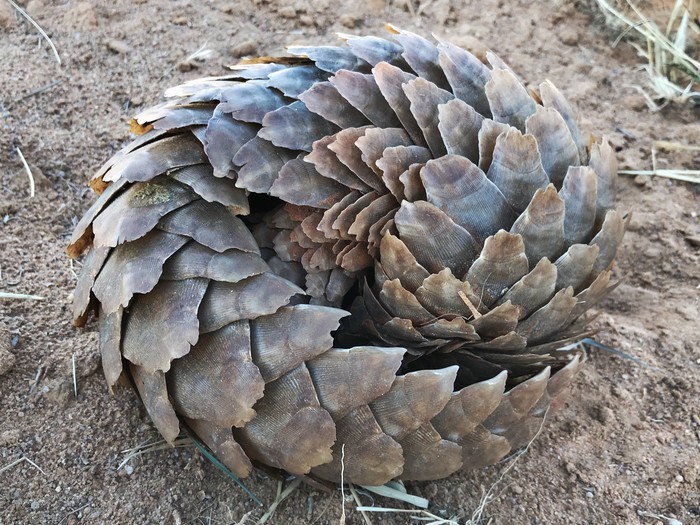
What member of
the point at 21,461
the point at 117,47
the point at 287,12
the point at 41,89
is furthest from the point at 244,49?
the point at 21,461

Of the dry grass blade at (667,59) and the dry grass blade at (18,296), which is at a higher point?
the dry grass blade at (667,59)

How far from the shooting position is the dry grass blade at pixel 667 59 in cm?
324

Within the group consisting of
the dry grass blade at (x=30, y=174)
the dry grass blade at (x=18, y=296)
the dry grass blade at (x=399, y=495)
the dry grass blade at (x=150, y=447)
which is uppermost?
the dry grass blade at (x=30, y=174)

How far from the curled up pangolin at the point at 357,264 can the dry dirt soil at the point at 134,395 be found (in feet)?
0.71

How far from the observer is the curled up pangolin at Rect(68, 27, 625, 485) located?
166 cm

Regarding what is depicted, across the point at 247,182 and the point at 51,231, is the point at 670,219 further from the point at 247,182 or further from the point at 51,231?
the point at 51,231

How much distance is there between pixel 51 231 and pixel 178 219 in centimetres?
91

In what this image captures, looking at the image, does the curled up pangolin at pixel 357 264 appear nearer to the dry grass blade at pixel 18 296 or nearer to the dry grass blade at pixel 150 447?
the dry grass blade at pixel 150 447

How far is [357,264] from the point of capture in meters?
1.86

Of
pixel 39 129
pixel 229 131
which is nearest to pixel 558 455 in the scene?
pixel 229 131

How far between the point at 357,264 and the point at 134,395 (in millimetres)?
815

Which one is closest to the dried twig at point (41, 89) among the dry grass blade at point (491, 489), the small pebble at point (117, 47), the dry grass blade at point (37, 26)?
the dry grass blade at point (37, 26)

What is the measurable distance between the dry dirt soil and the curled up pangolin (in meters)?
0.22

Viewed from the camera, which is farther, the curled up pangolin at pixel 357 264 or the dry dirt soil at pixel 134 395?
the dry dirt soil at pixel 134 395
